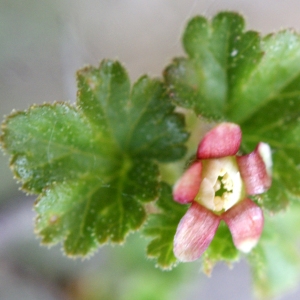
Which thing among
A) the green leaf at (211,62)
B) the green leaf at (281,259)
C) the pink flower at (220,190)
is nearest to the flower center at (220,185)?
the pink flower at (220,190)

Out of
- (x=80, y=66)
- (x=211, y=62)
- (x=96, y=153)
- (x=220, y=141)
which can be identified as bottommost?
(x=220, y=141)

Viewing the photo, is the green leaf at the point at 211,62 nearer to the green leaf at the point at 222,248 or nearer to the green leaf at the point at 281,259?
the green leaf at the point at 222,248

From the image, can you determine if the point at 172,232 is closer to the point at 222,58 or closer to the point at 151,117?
the point at 151,117

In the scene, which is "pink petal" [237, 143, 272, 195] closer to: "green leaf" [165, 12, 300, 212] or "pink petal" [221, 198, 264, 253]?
"pink petal" [221, 198, 264, 253]

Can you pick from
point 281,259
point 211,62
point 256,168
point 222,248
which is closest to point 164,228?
point 222,248

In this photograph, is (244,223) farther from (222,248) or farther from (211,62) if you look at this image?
(211,62)

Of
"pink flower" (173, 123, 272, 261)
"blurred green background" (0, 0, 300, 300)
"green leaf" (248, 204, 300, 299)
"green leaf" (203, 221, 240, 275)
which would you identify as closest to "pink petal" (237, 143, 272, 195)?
"pink flower" (173, 123, 272, 261)

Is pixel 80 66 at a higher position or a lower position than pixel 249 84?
higher

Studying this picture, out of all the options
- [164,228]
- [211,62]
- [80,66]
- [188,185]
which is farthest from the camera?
[80,66]
